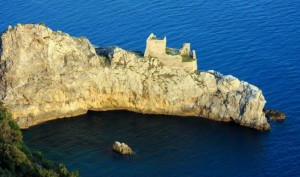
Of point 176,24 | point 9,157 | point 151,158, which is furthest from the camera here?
point 176,24

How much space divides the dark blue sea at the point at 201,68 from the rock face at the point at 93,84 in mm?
2296

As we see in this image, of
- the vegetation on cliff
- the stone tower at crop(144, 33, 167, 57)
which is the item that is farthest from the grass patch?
the vegetation on cliff

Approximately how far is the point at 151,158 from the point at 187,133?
30.4ft

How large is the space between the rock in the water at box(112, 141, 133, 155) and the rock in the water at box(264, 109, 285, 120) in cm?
2443

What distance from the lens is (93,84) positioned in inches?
3610

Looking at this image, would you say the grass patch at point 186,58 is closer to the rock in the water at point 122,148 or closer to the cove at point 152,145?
the cove at point 152,145

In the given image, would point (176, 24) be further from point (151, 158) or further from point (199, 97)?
point (151, 158)

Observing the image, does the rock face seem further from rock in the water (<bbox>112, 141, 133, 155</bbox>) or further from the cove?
rock in the water (<bbox>112, 141, 133, 155</bbox>)

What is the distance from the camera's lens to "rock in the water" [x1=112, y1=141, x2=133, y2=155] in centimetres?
8176

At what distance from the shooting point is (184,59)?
9212 centimetres

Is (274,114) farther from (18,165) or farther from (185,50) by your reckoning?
(18,165)

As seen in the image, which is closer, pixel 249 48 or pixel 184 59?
pixel 184 59

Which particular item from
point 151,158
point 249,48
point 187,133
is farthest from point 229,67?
point 151,158

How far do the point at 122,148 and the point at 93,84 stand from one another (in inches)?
581
